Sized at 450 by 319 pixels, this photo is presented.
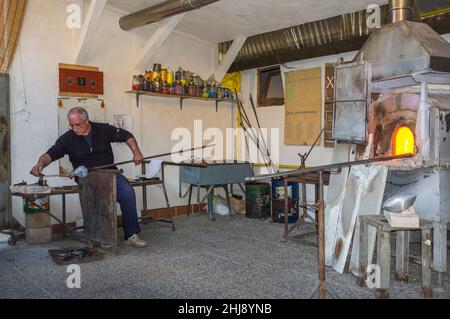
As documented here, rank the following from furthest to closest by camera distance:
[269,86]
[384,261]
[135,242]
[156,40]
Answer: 1. [269,86]
2. [156,40]
3. [135,242]
4. [384,261]

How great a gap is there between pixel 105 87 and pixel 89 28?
80 cm

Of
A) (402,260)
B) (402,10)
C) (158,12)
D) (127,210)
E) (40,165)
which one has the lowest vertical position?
(402,260)

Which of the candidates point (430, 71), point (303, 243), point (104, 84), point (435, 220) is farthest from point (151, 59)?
point (435, 220)

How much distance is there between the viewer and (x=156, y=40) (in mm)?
5180

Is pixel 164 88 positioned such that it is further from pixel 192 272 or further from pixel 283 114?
pixel 192 272

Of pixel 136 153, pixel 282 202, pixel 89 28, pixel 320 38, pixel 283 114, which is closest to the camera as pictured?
Answer: pixel 136 153

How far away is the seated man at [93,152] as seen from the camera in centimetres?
418

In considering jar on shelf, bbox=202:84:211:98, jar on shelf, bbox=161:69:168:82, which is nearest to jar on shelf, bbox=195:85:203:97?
jar on shelf, bbox=202:84:211:98

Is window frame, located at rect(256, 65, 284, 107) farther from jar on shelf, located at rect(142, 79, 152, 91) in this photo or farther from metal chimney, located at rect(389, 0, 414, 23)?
metal chimney, located at rect(389, 0, 414, 23)

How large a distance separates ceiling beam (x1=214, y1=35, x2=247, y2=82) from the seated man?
2.10 metres

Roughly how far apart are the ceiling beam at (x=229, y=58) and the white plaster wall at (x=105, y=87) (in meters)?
0.18

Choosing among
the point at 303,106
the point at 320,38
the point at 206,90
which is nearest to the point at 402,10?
the point at 320,38

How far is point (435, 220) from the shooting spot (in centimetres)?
336

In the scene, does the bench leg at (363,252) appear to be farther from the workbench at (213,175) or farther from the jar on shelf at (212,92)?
the jar on shelf at (212,92)
